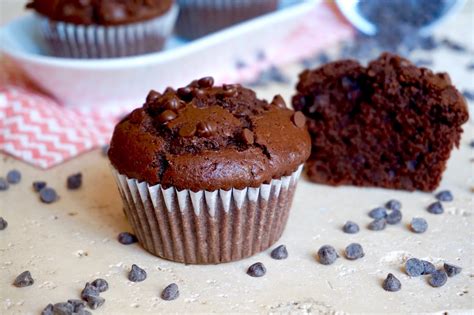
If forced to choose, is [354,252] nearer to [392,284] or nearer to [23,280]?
[392,284]

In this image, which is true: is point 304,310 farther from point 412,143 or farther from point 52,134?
point 52,134

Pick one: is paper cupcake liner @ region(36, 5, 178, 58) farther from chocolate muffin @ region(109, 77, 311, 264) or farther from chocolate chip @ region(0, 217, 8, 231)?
chocolate chip @ region(0, 217, 8, 231)

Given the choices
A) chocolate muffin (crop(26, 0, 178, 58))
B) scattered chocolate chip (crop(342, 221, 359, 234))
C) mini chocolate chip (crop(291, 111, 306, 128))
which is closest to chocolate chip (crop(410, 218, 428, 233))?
scattered chocolate chip (crop(342, 221, 359, 234))

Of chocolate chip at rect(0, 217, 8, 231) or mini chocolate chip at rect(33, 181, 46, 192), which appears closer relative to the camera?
chocolate chip at rect(0, 217, 8, 231)

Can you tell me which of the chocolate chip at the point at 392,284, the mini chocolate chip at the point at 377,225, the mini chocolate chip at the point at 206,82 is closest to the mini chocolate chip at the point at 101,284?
the mini chocolate chip at the point at 206,82

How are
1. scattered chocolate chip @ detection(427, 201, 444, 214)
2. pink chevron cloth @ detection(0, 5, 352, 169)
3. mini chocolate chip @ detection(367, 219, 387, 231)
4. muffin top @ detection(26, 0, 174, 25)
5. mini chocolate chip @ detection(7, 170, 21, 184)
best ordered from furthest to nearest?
muffin top @ detection(26, 0, 174, 25) < pink chevron cloth @ detection(0, 5, 352, 169) < mini chocolate chip @ detection(7, 170, 21, 184) < scattered chocolate chip @ detection(427, 201, 444, 214) < mini chocolate chip @ detection(367, 219, 387, 231)

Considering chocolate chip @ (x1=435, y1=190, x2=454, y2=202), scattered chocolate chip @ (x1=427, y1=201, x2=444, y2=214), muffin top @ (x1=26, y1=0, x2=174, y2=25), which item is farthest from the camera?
muffin top @ (x1=26, y1=0, x2=174, y2=25)

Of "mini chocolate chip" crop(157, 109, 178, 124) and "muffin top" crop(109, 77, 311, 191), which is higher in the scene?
"mini chocolate chip" crop(157, 109, 178, 124)

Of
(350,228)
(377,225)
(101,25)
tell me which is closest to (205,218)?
(350,228)
